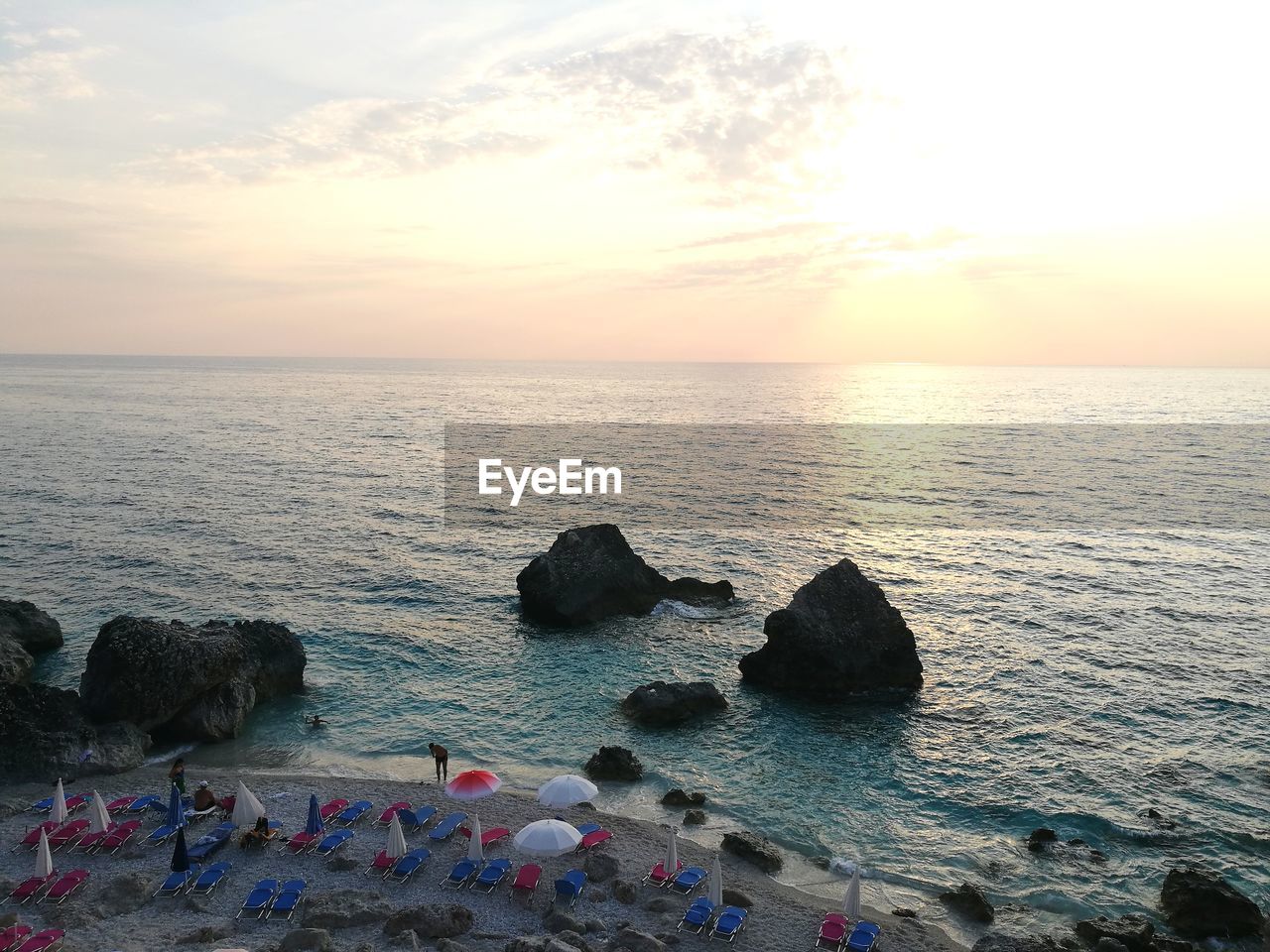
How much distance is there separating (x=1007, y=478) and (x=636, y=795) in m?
81.6

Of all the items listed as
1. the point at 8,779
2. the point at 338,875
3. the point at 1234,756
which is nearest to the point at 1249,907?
the point at 1234,756

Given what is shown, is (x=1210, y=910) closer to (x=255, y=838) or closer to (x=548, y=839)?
(x=548, y=839)

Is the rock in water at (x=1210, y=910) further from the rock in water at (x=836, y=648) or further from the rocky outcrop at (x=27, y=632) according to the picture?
the rocky outcrop at (x=27, y=632)

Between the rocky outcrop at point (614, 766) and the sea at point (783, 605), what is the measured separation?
0.57 metres

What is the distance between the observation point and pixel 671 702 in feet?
Result: 112

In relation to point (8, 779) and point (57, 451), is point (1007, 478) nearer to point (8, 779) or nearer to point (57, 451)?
point (8, 779)

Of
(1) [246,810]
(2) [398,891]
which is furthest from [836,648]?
(1) [246,810]

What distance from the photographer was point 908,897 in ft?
77.8

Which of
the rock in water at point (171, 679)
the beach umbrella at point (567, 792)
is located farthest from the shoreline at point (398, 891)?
the rock in water at point (171, 679)

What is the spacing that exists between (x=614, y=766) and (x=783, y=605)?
72.0 feet

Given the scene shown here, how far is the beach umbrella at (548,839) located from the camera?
895 inches

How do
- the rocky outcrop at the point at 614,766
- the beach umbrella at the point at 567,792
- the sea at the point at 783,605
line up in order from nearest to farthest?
the beach umbrella at the point at 567,792, the sea at the point at 783,605, the rocky outcrop at the point at 614,766

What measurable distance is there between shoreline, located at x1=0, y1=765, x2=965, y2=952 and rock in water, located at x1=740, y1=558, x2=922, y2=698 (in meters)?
12.4

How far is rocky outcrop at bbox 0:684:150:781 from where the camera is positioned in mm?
28500
